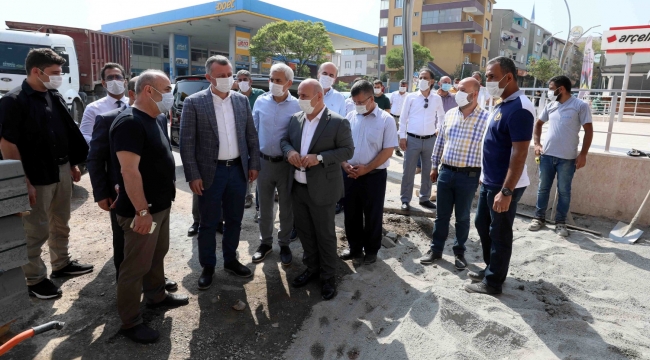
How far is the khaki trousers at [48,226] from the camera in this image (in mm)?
3244

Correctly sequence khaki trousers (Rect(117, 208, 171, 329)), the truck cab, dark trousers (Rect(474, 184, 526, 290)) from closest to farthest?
1. khaki trousers (Rect(117, 208, 171, 329))
2. dark trousers (Rect(474, 184, 526, 290))
3. the truck cab

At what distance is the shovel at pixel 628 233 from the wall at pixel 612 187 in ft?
1.17

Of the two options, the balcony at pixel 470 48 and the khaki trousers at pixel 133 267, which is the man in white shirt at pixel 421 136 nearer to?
the khaki trousers at pixel 133 267

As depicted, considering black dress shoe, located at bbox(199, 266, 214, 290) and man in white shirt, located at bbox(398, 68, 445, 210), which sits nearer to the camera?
black dress shoe, located at bbox(199, 266, 214, 290)

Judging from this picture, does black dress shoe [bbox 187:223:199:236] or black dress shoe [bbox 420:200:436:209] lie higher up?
black dress shoe [bbox 420:200:436:209]

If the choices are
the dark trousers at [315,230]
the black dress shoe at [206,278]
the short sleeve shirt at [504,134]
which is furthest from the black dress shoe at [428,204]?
the black dress shoe at [206,278]

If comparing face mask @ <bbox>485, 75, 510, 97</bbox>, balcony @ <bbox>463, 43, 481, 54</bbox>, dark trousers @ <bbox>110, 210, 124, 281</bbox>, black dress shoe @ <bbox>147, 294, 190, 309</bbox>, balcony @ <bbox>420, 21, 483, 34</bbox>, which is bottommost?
black dress shoe @ <bbox>147, 294, 190, 309</bbox>

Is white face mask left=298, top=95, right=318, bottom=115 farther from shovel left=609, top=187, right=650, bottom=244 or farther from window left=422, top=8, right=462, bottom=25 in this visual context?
window left=422, top=8, right=462, bottom=25

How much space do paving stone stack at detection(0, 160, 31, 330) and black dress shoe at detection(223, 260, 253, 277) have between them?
65.0 inches

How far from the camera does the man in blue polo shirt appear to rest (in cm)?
303

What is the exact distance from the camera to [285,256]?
4.10m

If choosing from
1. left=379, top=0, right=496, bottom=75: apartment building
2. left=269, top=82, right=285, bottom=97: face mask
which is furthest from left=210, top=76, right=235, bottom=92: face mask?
left=379, top=0, right=496, bottom=75: apartment building

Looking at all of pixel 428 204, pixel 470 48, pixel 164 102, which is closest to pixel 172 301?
pixel 164 102

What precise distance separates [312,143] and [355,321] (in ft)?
4.84
